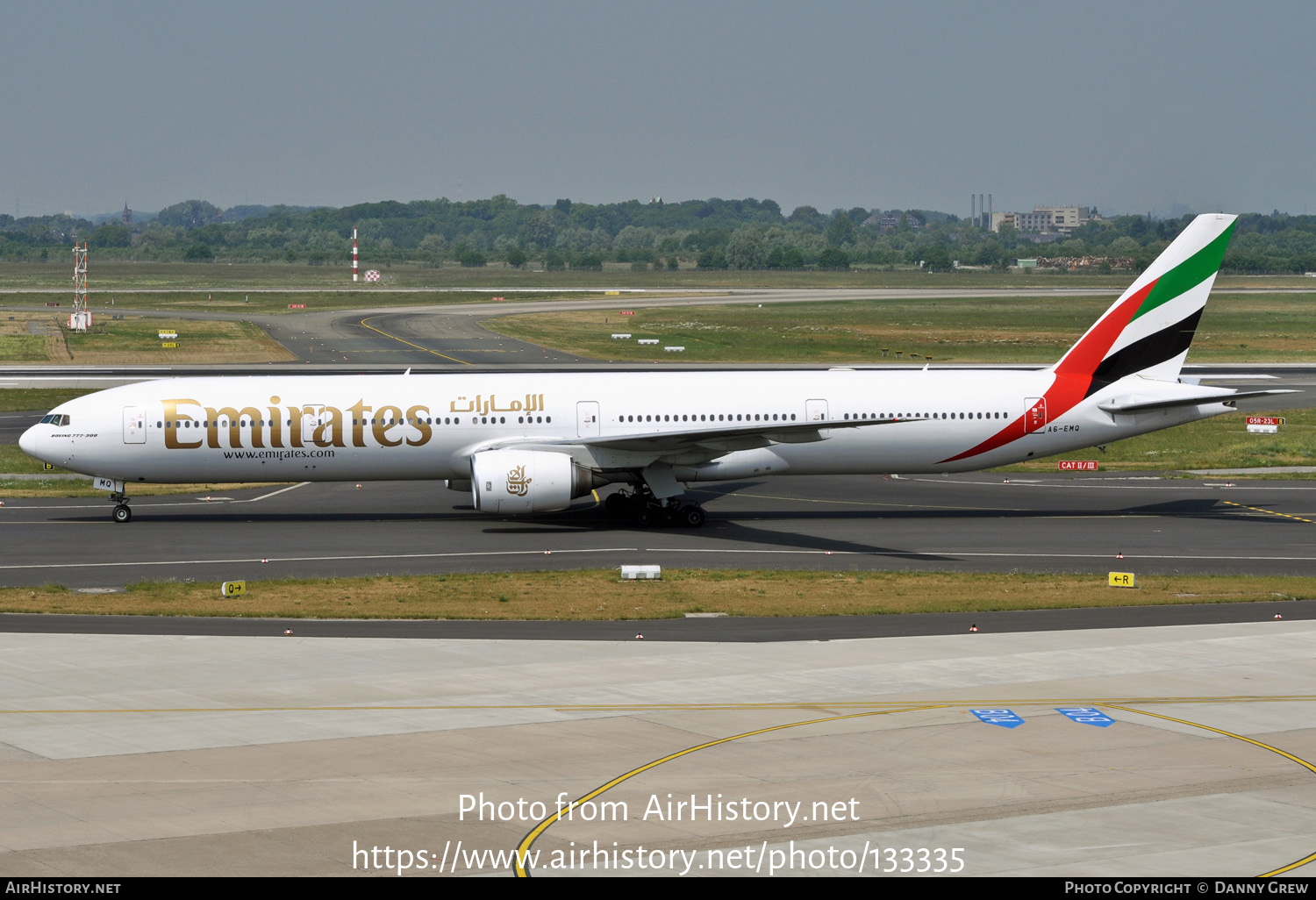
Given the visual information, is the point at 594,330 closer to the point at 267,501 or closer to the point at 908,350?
the point at 908,350

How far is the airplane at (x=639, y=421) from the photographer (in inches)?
1679

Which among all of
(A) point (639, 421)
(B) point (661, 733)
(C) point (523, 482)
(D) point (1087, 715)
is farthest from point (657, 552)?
(D) point (1087, 715)

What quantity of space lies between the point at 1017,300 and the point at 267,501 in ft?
413

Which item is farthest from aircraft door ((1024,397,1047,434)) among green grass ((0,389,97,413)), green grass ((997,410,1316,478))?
green grass ((0,389,97,413))

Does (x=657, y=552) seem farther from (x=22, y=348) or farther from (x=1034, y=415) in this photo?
(x=22, y=348)

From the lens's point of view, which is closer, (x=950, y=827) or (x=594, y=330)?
(x=950, y=827)

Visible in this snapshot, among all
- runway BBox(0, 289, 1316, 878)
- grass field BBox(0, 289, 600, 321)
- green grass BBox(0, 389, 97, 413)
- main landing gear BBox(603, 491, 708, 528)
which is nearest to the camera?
runway BBox(0, 289, 1316, 878)

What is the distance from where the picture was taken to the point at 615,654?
89.4 feet

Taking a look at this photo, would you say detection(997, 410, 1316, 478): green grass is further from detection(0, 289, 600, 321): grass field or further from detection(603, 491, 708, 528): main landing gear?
detection(0, 289, 600, 321): grass field

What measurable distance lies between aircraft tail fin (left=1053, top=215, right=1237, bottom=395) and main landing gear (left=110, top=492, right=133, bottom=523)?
3064 centimetres

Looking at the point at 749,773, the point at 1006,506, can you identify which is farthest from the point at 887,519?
the point at 749,773

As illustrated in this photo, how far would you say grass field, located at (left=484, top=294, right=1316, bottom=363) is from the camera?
325ft

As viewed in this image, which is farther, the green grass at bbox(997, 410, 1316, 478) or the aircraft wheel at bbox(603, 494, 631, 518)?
the green grass at bbox(997, 410, 1316, 478)

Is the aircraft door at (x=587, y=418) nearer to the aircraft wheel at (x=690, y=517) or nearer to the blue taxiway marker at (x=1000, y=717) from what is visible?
the aircraft wheel at (x=690, y=517)
